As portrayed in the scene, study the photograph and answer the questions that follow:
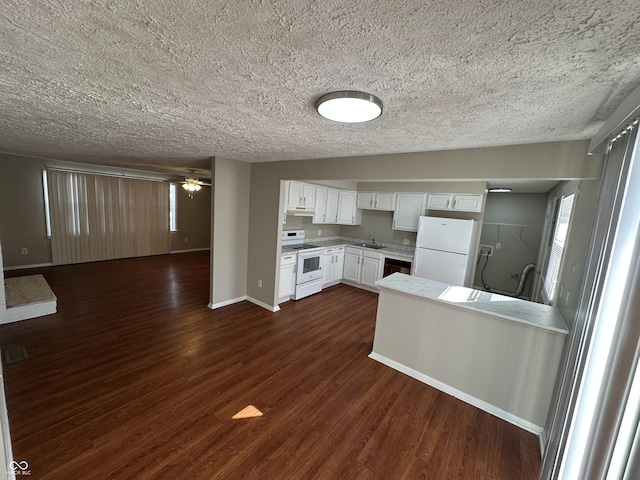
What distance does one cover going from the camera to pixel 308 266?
177 inches

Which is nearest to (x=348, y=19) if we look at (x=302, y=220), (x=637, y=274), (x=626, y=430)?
(x=637, y=274)

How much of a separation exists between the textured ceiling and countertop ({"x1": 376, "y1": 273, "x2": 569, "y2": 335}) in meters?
1.39

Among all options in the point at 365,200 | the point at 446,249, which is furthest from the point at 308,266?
the point at 446,249

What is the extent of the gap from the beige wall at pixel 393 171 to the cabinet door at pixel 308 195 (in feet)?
2.87

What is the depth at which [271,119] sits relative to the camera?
71.0 inches

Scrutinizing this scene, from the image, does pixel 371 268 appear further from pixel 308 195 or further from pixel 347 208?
pixel 308 195

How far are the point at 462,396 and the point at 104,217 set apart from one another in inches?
297

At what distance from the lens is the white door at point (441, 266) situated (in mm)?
4234

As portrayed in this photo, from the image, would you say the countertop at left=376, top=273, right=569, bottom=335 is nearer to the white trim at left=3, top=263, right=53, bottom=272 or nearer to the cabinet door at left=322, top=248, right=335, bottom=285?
the cabinet door at left=322, top=248, right=335, bottom=285

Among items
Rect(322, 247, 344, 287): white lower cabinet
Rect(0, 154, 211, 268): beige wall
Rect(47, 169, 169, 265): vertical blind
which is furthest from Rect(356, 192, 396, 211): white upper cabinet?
Rect(0, 154, 211, 268): beige wall

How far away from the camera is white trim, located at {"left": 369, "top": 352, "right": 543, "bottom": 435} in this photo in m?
2.07

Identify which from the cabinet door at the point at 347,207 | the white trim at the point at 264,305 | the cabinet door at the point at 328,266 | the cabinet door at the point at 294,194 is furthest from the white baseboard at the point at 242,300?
the cabinet door at the point at 347,207

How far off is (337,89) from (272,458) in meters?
2.24

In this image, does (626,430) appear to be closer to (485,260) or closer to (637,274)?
(637,274)
